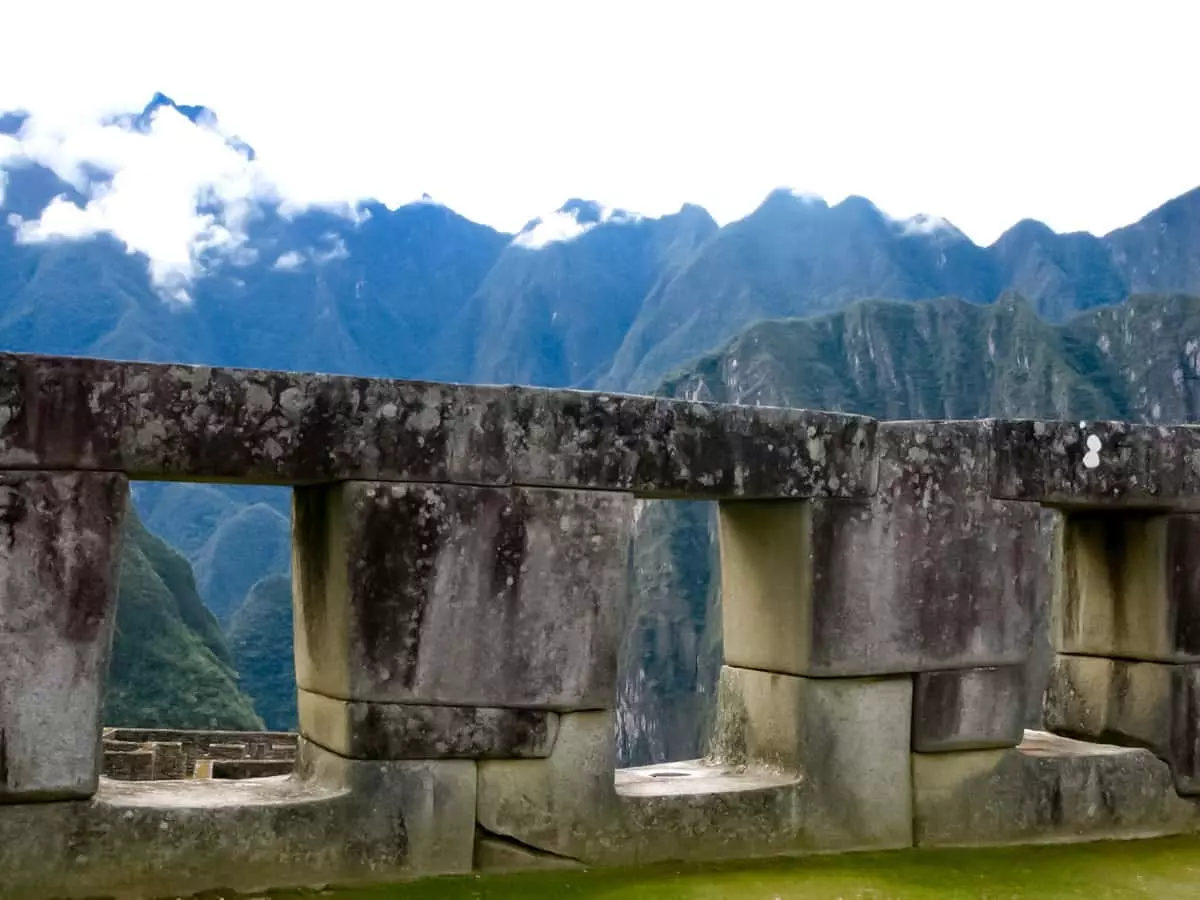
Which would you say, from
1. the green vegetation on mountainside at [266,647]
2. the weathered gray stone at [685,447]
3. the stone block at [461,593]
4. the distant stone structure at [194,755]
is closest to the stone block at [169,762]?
the distant stone structure at [194,755]

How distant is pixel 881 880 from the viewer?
5.71 m

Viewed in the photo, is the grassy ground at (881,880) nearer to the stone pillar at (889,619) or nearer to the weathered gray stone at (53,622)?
the stone pillar at (889,619)

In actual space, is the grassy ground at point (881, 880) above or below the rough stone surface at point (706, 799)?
below

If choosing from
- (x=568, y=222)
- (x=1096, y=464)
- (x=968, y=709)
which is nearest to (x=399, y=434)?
(x=968, y=709)

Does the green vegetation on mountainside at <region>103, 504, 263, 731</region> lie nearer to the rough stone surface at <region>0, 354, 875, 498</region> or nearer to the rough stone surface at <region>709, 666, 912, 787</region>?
the rough stone surface at <region>709, 666, 912, 787</region>

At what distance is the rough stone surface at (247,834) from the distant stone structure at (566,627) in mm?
12

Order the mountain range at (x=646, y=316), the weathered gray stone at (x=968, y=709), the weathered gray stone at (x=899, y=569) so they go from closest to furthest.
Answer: the weathered gray stone at (x=899, y=569)
the weathered gray stone at (x=968, y=709)
the mountain range at (x=646, y=316)

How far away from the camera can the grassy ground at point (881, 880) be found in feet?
17.4

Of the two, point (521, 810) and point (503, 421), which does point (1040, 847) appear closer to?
point (521, 810)

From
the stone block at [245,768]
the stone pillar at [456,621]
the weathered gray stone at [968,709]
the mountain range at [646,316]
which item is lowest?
the stone block at [245,768]

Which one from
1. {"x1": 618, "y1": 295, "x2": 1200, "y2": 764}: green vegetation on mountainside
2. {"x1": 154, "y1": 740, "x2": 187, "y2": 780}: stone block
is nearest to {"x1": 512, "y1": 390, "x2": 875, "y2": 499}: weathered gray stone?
{"x1": 154, "y1": 740, "x2": 187, "y2": 780}: stone block

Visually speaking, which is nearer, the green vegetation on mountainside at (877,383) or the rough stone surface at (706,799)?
the rough stone surface at (706,799)

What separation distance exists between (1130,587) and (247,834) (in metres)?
4.90

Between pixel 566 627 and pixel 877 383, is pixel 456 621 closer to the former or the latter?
pixel 566 627
